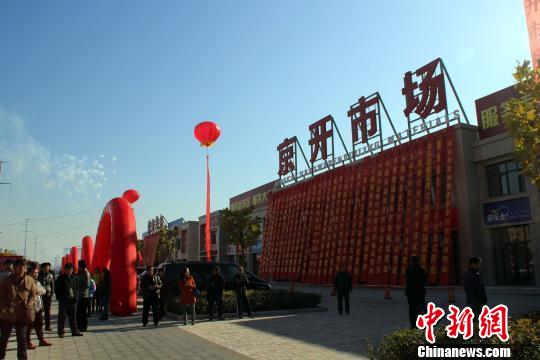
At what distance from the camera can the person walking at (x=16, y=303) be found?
801cm

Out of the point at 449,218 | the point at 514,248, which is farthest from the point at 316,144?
the point at 514,248

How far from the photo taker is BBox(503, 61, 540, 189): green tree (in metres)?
9.68

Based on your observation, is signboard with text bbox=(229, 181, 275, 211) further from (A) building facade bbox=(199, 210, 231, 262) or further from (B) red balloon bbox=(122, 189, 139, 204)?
(B) red balloon bbox=(122, 189, 139, 204)

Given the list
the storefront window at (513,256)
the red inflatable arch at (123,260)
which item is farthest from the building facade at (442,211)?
the red inflatable arch at (123,260)

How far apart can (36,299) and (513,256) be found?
2373 centimetres

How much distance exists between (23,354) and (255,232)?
31.9 meters

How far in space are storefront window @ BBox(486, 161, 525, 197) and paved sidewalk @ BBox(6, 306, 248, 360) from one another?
19967mm

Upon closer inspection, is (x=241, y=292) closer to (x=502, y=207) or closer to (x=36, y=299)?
(x=36, y=299)

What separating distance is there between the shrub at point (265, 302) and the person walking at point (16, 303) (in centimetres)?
785

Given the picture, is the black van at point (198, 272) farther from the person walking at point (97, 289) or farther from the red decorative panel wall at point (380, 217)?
the red decorative panel wall at point (380, 217)

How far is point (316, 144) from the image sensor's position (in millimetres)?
40969

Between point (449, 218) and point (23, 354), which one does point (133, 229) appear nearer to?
point (23, 354)

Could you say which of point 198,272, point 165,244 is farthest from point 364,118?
point 165,244

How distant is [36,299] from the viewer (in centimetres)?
915
